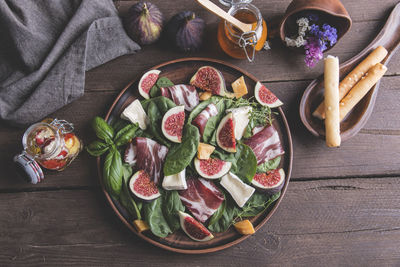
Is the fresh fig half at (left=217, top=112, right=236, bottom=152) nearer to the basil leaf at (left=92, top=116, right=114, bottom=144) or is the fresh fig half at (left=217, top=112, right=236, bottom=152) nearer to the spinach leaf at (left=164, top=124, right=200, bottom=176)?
the spinach leaf at (left=164, top=124, right=200, bottom=176)

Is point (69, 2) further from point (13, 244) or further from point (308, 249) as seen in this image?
point (308, 249)

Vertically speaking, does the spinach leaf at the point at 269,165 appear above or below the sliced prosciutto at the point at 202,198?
above

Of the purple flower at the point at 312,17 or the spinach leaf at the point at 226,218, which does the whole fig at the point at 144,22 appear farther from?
the spinach leaf at the point at 226,218

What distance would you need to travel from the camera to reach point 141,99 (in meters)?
2.19

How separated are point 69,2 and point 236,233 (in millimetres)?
1879

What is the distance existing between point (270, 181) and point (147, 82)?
1.01 m

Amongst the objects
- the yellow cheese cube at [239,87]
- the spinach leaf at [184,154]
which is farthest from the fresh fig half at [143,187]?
the yellow cheese cube at [239,87]

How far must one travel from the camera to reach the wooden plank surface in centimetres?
217

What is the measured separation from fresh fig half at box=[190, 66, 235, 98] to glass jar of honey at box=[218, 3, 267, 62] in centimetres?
18

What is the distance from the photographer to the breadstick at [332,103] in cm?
204

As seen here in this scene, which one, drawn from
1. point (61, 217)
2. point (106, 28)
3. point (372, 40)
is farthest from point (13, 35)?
point (372, 40)

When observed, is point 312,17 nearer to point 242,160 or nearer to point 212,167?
point 242,160

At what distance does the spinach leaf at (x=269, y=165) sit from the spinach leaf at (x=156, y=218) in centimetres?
66

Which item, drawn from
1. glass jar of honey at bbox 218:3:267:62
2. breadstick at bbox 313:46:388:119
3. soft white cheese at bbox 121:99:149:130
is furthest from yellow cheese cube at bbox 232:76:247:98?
soft white cheese at bbox 121:99:149:130
